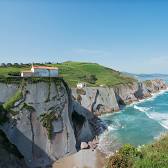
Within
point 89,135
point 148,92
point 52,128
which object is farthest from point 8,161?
point 148,92

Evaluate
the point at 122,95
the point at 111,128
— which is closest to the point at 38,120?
the point at 111,128

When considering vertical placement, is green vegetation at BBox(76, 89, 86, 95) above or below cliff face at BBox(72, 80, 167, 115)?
above

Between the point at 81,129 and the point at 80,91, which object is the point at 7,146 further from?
the point at 80,91

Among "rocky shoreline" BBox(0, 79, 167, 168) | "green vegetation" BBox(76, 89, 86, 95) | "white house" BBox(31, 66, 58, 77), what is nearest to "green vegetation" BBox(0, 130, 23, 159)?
"rocky shoreline" BBox(0, 79, 167, 168)

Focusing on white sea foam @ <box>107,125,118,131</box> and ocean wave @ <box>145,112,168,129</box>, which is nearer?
white sea foam @ <box>107,125,118,131</box>

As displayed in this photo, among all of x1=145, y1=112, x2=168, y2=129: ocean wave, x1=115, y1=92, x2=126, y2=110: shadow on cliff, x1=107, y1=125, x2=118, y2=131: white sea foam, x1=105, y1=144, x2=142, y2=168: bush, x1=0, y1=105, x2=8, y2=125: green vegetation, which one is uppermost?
x1=0, y1=105, x2=8, y2=125: green vegetation

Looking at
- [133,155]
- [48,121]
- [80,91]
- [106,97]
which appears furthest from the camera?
[106,97]

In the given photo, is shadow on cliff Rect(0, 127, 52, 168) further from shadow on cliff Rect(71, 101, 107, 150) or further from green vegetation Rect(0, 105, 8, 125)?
shadow on cliff Rect(71, 101, 107, 150)

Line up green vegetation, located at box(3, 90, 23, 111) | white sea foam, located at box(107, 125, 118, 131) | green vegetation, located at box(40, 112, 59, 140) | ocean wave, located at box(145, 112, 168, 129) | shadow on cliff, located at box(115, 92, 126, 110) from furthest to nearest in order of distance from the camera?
shadow on cliff, located at box(115, 92, 126, 110), ocean wave, located at box(145, 112, 168, 129), white sea foam, located at box(107, 125, 118, 131), green vegetation, located at box(40, 112, 59, 140), green vegetation, located at box(3, 90, 23, 111)
